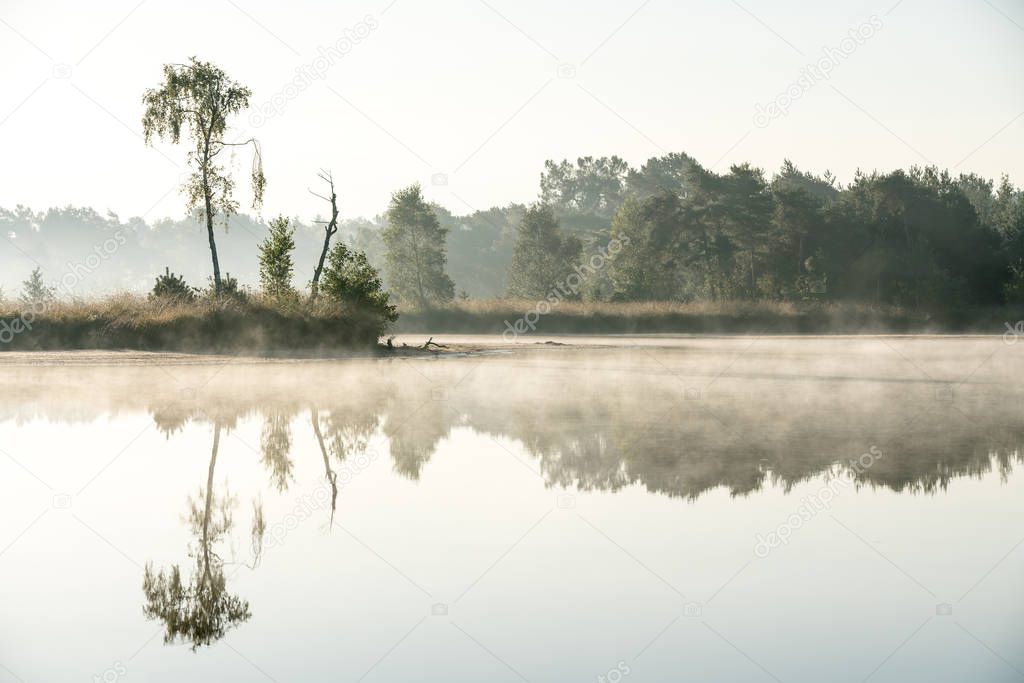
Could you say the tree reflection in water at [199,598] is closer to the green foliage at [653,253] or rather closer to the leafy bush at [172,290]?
the leafy bush at [172,290]

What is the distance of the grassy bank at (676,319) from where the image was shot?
63.5m

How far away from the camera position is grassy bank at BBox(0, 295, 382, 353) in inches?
1379

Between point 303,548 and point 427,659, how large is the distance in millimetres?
2605

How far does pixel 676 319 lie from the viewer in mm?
65188

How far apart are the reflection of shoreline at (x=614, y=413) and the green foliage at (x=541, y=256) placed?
59.5 m

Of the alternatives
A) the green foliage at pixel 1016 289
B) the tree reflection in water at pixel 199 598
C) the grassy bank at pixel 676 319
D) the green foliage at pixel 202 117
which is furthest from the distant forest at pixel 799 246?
the tree reflection in water at pixel 199 598

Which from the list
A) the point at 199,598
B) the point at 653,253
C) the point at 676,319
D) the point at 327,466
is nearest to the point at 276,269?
the point at 327,466

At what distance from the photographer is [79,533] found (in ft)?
29.6

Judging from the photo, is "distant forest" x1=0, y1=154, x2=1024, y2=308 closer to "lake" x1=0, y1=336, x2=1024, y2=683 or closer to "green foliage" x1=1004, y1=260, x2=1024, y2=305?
"green foliage" x1=1004, y1=260, x2=1024, y2=305

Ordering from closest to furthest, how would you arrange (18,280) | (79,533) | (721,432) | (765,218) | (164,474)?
1. (79,533)
2. (164,474)
3. (721,432)
4. (765,218)
5. (18,280)

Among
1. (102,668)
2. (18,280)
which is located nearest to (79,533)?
(102,668)

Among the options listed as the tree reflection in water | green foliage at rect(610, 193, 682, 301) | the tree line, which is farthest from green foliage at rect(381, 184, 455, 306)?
the tree reflection in water

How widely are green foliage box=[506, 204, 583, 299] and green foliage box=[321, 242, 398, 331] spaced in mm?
49628

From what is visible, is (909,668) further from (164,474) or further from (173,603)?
(164,474)
